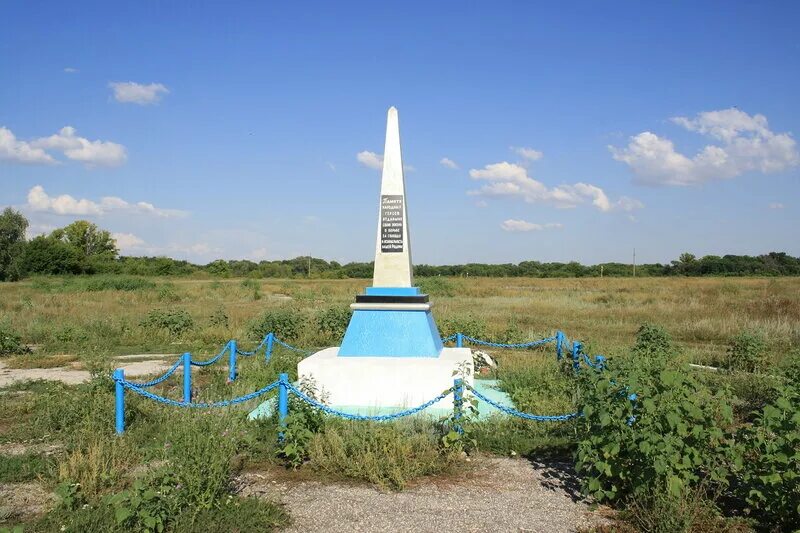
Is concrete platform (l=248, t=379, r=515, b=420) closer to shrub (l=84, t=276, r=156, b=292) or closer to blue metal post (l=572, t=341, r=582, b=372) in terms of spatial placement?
blue metal post (l=572, t=341, r=582, b=372)

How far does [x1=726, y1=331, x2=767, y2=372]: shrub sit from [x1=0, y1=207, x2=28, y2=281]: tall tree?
6385 cm

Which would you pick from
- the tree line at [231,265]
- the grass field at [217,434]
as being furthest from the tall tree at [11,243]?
the grass field at [217,434]

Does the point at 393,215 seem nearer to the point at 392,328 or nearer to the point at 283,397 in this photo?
the point at 392,328

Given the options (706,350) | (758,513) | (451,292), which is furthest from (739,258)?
(758,513)

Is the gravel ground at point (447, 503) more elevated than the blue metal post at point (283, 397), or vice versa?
the blue metal post at point (283, 397)

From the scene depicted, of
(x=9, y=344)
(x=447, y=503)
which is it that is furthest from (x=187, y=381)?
(x=9, y=344)

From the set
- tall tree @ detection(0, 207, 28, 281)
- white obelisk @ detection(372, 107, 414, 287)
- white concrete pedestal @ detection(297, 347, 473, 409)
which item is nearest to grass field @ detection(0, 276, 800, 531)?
white concrete pedestal @ detection(297, 347, 473, 409)

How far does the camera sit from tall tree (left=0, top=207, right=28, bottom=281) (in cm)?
6081

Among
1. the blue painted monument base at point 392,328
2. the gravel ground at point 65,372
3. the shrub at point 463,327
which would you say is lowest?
the gravel ground at point 65,372

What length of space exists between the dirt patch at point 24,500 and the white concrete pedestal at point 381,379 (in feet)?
11.1

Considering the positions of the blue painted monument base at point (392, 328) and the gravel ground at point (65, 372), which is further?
the gravel ground at point (65, 372)

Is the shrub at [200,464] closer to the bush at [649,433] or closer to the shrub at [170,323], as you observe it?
the bush at [649,433]

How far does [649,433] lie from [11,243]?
235ft

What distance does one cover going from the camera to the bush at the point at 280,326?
53.3ft
